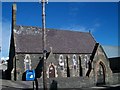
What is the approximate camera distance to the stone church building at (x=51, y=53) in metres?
38.8

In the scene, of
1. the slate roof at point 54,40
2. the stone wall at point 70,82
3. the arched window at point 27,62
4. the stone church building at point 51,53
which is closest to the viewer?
the stone wall at point 70,82

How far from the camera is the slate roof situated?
136 feet

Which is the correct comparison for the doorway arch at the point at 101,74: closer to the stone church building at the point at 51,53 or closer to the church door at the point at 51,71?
the stone church building at the point at 51,53

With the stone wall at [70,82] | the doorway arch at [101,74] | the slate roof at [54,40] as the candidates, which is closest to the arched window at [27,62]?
the slate roof at [54,40]

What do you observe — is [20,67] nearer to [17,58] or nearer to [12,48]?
[17,58]

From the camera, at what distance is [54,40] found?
151 feet

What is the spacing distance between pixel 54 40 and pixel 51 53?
8.16m

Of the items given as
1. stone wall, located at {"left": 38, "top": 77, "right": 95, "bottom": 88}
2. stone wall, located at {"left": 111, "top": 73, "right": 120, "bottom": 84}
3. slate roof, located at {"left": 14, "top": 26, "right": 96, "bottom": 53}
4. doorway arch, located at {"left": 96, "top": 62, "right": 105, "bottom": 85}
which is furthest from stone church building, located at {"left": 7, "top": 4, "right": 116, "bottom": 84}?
stone wall, located at {"left": 38, "top": 77, "right": 95, "bottom": 88}

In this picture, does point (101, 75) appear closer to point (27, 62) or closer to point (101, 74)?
point (101, 74)

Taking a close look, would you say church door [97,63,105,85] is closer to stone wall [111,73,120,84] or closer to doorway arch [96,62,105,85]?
doorway arch [96,62,105,85]

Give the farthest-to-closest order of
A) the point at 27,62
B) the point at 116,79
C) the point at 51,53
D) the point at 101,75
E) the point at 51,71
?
the point at 27,62 < the point at 51,71 < the point at 51,53 < the point at 116,79 < the point at 101,75

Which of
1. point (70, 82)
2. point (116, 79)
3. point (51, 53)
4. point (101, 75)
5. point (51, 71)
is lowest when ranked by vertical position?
point (116, 79)

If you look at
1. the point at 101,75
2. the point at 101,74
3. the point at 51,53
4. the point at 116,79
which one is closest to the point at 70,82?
the point at 101,75

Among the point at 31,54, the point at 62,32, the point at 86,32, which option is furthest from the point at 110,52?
the point at 31,54
